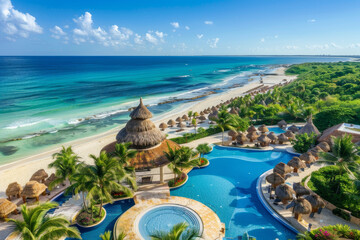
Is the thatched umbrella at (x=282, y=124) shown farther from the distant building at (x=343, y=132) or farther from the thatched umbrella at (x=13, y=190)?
the thatched umbrella at (x=13, y=190)

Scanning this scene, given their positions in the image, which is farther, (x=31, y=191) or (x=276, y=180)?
(x=276, y=180)

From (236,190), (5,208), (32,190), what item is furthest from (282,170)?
(5,208)

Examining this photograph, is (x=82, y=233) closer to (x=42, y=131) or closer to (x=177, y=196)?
(x=177, y=196)

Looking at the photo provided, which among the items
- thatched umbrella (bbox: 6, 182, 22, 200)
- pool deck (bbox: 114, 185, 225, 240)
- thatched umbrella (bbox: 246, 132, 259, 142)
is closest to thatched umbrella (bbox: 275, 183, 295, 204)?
pool deck (bbox: 114, 185, 225, 240)

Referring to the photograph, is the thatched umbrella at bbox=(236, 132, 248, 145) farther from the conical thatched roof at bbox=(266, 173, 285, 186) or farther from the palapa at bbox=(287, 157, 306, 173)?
the conical thatched roof at bbox=(266, 173, 285, 186)

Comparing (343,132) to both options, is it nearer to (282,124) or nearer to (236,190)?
(282,124)
